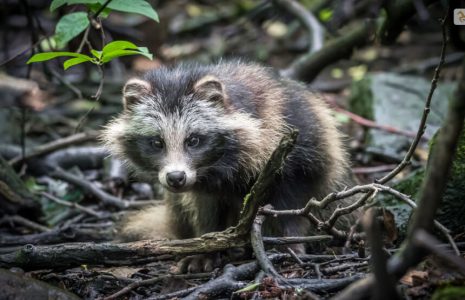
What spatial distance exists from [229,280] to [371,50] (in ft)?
30.3

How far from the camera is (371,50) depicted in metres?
12.3

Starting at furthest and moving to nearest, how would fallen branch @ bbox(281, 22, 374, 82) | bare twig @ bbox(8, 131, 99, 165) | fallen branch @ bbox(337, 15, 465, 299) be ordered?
fallen branch @ bbox(281, 22, 374, 82) → bare twig @ bbox(8, 131, 99, 165) → fallen branch @ bbox(337, 15, 465, 299)

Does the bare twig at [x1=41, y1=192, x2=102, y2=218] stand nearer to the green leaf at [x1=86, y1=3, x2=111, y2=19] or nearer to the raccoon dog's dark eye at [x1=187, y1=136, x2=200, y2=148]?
the raccoon dog's dark eye at [x1=187, y1=136, x2=200, y2=148]

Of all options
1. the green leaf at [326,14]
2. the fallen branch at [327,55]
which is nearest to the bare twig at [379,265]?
the green leaf at [326,14]

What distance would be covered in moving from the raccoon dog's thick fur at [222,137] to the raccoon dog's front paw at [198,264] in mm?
410

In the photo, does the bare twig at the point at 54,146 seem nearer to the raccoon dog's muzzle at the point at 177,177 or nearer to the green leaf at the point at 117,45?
the raccoon dog's muzzle at the point at 177,177

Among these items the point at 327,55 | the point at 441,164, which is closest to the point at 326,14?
the point at 327,55

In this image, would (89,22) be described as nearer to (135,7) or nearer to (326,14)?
(135,7)

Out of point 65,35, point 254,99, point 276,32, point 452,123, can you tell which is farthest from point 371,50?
point 452,123

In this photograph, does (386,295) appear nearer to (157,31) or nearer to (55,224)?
(55,224)

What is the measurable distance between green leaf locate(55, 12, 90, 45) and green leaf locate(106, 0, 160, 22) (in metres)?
0.45

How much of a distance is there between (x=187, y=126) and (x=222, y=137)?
32 centimetres

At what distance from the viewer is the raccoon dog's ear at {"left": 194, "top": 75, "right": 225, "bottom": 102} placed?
5.07m

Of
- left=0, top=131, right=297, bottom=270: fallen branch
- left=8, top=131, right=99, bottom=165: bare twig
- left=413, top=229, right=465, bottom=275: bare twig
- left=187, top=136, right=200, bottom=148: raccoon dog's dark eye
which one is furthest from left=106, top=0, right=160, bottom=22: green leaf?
left=8, top=131, right=99, bottom=165: bare twig
